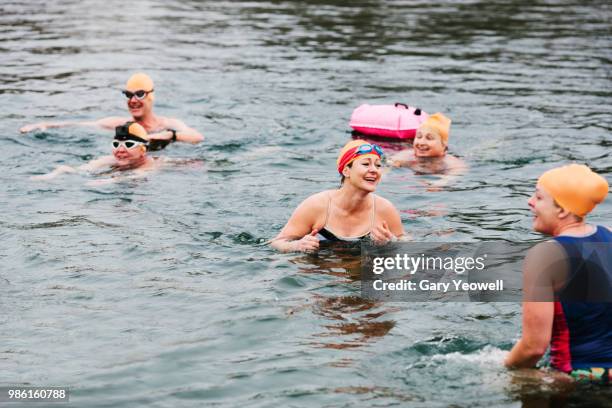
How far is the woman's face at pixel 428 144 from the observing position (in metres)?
15.1

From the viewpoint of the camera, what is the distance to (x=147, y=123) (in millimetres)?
17078

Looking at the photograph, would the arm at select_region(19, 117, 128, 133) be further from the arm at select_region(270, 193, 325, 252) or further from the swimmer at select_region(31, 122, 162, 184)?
the arm at select_region(270, 193, 325, 252)

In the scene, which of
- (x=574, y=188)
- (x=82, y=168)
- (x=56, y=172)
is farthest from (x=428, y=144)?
(x=574, y=188)

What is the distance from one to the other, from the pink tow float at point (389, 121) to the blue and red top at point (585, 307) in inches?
389

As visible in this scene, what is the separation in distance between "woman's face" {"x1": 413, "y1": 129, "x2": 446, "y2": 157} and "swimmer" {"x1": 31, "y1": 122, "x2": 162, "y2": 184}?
4.20 m

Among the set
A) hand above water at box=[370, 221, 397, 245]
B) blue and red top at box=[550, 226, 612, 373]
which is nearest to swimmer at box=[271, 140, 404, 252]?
hand above water at box=[370, 221, 397, 245]

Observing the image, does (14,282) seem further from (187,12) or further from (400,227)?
(187,12)

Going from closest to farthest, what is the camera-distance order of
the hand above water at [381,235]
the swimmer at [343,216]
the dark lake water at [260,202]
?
the dark lake water at [260,202]
the hand above water at [381,235]
the swimmer at [343,216]

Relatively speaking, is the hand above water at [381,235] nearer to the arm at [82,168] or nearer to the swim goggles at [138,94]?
the arm at [82,168]

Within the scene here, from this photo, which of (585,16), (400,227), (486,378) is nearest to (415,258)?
(400,227)

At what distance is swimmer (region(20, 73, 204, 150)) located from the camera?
1650 cm

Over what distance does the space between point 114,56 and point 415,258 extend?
16.2 metres

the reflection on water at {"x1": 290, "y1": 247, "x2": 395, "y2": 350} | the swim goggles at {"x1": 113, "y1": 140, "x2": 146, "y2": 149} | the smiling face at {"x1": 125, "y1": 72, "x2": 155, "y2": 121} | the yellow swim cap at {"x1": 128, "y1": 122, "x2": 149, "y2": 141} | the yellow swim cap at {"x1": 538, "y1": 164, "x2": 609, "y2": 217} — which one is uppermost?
the yellow swim cap at {"x1": 538, "y1": 164, "x2": 609, "y2": 217}

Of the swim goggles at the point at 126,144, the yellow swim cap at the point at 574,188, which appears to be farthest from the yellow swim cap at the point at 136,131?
the yellow swim cap at the point at 574,188
